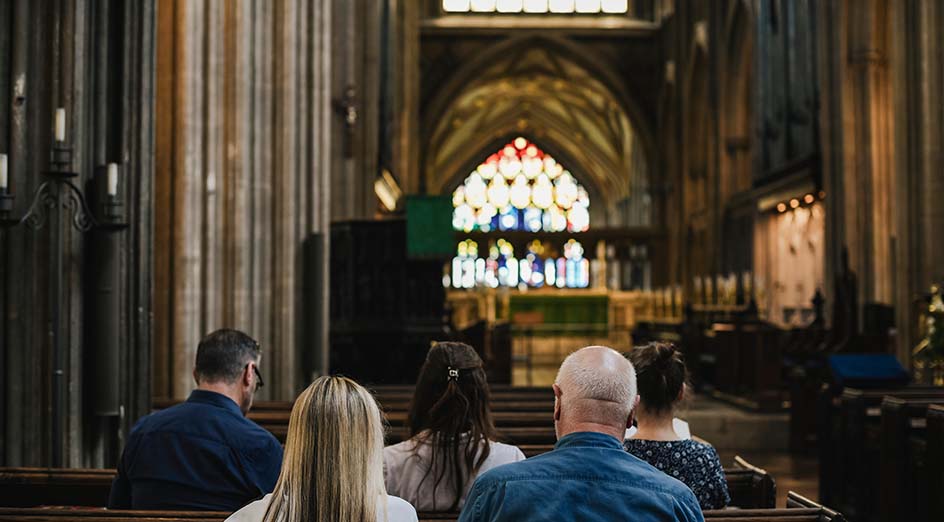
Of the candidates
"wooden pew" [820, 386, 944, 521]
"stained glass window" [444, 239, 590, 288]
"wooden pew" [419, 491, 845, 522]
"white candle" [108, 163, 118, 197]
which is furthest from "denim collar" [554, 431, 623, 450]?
"stained glass window" [444, 239, 590, 288]

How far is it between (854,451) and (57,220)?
4.64 meters

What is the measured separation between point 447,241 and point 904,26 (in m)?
6.21

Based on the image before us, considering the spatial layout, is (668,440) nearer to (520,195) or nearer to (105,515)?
(105,515)

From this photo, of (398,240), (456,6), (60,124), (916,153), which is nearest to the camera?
(60,124)

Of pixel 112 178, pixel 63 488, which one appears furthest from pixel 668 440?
pixel 112 178

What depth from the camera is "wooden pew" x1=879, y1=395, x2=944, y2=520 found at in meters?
5.98

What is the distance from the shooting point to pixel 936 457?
5.60m

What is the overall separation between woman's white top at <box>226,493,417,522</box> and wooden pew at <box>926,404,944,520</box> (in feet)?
12.7

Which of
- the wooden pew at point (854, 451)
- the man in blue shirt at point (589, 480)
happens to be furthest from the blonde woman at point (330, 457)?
the wooden pew at point (854, 451)

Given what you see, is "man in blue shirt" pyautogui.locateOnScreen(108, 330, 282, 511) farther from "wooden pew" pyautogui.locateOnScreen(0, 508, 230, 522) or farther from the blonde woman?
the blonde woman

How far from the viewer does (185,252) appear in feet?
25.5

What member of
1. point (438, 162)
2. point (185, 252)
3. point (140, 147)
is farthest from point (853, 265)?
point (438, 162)

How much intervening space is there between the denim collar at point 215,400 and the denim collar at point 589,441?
1.47 metres

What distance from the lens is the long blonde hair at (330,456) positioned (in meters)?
2.13
